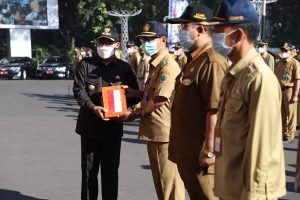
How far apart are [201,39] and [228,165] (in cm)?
133

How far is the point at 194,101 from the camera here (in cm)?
399

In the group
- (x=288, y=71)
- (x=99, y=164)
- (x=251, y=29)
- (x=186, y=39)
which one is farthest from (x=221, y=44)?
(x=288, y=71)

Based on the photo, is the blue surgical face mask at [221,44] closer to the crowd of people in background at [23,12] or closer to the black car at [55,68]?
the black car at [55,68]

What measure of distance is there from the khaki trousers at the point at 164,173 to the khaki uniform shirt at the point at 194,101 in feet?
3.30

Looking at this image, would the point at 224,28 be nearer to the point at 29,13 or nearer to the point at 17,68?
the point at 17,68

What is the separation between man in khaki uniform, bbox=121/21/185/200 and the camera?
5102mm

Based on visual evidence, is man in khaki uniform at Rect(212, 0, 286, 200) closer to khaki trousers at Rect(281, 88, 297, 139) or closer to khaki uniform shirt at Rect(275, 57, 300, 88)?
khaki uniform shirt at Rect(275, 57, 300, 88)

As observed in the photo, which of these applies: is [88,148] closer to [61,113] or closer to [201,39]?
[201,39]

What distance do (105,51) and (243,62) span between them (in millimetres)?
2482

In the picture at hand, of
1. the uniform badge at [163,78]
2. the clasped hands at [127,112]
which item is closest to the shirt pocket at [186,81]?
the uniform badge at [163,78]

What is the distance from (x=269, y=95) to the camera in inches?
Answer: 119

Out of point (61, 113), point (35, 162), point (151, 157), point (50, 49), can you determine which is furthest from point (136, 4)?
point (151, 157)

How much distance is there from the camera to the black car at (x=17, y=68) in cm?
3372

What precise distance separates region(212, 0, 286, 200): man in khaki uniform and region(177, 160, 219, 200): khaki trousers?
64 cm
